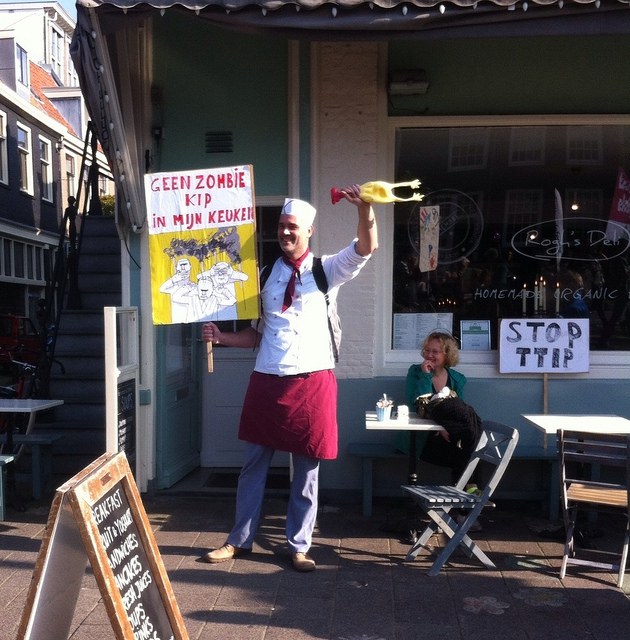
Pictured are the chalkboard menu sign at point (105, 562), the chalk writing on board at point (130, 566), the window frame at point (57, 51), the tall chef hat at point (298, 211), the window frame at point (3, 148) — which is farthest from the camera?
the window frame at point (57, 51)

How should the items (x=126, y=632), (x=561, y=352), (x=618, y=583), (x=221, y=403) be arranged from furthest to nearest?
1. (x=221, y=403)
2. (x=561, y=352)
3. (x=618, y=583)
4. (x=126, y=632)

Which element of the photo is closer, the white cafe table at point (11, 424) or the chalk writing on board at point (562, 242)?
the white cafe table at point (11, 424)

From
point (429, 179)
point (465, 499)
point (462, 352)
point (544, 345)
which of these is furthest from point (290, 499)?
point (429, 179)

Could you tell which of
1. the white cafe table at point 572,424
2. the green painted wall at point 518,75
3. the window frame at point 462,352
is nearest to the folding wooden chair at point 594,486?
the white cafe table at point 572,424

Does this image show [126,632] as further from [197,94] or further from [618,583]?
[197,94]

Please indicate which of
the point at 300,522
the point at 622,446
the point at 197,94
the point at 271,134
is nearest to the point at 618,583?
the point at 622,446

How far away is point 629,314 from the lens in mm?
5863

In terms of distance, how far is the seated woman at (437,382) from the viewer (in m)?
5.02

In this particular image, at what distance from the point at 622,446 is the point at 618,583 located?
0.75 m

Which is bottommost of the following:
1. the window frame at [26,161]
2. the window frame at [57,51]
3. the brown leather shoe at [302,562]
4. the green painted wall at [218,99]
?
the brown leather shoe at [302,562]

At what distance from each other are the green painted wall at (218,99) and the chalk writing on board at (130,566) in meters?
3.34

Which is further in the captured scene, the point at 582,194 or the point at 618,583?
the point at 582,194

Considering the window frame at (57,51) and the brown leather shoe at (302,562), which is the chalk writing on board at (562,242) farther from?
the window frame at (57,51)

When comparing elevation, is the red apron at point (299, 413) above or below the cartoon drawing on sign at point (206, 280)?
below
